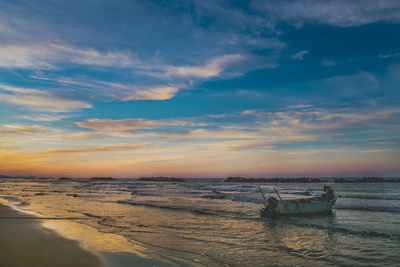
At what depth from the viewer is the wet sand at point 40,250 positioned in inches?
288

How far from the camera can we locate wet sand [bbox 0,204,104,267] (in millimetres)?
7324

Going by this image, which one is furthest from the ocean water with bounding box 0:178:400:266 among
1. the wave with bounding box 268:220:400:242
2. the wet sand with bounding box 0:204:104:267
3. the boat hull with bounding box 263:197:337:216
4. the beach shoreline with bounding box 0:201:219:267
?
the wet sand with bounding box 0:204:104:267

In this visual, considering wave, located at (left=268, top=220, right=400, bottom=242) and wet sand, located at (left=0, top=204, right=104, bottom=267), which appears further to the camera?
wave, located at (left=268, top=220, right=400, bottom=242)

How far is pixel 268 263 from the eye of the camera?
8.85m

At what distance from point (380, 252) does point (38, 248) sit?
1214cm

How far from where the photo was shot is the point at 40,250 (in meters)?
8.47

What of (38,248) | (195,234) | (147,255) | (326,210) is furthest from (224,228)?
(326,210)

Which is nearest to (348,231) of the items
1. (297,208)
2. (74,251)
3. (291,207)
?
(291,207)

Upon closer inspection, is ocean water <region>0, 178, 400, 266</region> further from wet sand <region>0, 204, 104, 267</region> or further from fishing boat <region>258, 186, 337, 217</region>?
wet sand <region>0, 204, 104, 267</region>

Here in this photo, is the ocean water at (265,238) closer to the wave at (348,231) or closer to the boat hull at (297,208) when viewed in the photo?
the wave at (348,231)

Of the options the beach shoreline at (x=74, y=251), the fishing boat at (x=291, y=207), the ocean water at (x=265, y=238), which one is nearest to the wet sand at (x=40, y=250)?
the beach shoreline at (x=74, y=251)

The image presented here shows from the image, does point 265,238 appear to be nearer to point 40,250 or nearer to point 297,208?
point 297,208

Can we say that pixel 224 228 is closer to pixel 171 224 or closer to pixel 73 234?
pixel 171 224

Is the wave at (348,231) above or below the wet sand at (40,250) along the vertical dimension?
below
